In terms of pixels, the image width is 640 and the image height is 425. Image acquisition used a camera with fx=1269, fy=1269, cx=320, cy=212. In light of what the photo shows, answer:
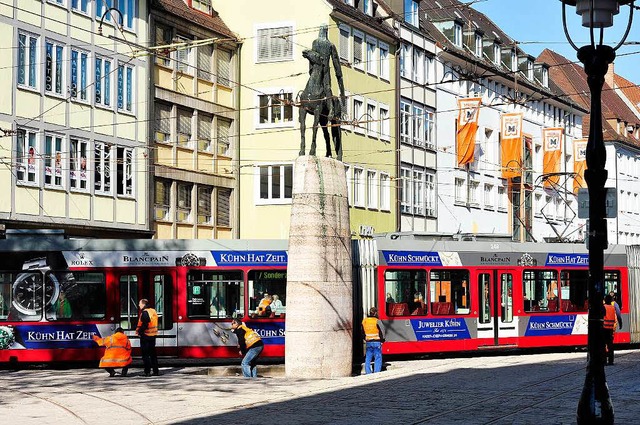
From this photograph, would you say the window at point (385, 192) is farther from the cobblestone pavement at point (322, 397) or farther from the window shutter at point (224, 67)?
the cobblestone pavement at point (322, 397)

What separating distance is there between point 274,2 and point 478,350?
73.6ft

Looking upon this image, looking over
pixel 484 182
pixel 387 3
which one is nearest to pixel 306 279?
pixel 387 3

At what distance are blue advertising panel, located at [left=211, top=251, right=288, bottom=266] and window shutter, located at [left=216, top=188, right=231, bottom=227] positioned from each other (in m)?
19.0

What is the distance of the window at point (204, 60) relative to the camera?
155 feet

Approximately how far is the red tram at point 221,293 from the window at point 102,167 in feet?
39.3

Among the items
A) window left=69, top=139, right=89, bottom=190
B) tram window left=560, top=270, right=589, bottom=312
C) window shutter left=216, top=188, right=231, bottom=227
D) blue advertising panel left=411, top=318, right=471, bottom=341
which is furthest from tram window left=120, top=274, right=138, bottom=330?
window shutter left=216, top=188, right=231, bottom=227

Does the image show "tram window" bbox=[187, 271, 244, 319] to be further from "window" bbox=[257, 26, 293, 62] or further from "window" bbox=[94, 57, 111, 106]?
"window" bbox=[257, 26, 293, 62]

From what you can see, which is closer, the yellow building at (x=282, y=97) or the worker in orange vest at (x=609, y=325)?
the worker in orange vest at (x=609, y=325)

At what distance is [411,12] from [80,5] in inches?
826

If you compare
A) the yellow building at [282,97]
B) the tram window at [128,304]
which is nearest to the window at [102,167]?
the yellow building at [282,97]

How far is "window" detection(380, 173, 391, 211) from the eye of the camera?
53.3 m

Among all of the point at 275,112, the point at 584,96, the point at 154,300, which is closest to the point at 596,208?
the point at 154,300

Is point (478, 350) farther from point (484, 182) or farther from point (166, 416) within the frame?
point (484, 182)

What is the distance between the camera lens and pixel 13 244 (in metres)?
28.7
